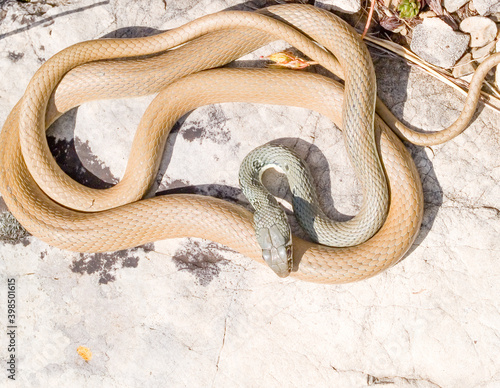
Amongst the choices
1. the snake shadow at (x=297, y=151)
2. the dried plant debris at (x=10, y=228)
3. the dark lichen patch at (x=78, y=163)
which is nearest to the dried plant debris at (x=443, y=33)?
the snake shadow at (x=297, y=151)

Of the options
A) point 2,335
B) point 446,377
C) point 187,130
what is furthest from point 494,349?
point 2,335

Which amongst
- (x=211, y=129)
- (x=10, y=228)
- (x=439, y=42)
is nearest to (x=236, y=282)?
(x=211, y=129)

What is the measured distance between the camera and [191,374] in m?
5.89

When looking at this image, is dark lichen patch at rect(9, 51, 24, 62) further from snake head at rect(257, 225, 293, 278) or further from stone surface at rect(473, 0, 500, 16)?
stone surface at rect(473, 0, 500, 16)

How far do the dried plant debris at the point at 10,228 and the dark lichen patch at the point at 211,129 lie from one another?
258 cm

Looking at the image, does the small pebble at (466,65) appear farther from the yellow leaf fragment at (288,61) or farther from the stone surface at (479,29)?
the yellow leaf fragment at (288,61)

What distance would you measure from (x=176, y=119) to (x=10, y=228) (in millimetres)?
2753

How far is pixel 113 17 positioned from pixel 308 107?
2954mm

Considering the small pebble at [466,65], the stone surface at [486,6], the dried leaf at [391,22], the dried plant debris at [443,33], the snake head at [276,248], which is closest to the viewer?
the snake head at [276,248]

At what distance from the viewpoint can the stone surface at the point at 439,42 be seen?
5.45 m

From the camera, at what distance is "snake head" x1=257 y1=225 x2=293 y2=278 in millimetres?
5043

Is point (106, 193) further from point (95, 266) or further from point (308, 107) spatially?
point (308, 107)

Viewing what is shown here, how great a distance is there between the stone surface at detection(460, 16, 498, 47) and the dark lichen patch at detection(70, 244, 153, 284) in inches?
194

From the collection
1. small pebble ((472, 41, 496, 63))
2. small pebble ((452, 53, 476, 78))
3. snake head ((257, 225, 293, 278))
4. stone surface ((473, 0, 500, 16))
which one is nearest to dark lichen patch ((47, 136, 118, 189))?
snake head ((257, 225, 293, 278))
